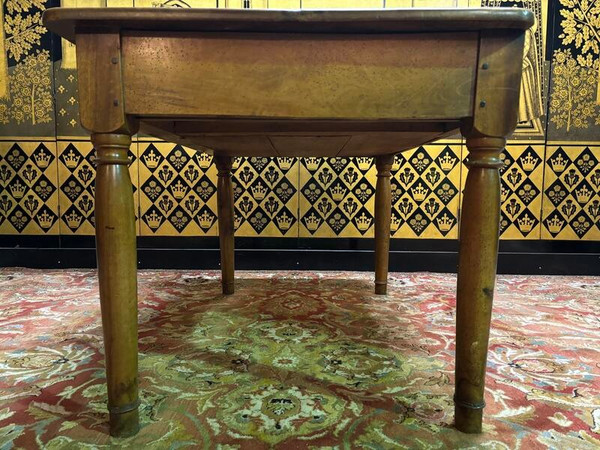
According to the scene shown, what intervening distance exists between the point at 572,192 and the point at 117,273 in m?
2.52

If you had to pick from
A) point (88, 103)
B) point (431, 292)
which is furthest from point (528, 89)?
point (88, 103)

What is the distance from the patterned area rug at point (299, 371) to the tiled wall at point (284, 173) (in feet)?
2.11

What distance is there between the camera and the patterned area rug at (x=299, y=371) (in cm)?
83

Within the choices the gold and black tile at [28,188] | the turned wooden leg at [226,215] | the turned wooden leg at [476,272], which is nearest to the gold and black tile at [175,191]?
the gold and black tile at [28,188]

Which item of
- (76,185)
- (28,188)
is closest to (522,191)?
(76,185)

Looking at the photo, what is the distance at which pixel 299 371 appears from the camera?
1097 millimetres

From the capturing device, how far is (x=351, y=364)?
1.14 metres

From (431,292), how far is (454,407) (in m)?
1.09

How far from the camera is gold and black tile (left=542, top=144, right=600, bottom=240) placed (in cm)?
239

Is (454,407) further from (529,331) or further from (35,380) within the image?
(35,380)

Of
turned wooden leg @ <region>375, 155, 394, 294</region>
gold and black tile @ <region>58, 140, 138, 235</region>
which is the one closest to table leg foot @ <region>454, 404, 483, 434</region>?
turned wooden leg @ <region>375, 155, 394, 294</region>

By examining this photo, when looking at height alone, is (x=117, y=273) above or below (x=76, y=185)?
below

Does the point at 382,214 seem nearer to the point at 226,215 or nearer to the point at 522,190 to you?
the point at 226,215

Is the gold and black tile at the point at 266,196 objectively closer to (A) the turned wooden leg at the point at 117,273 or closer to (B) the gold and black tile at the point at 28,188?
(B) the gold and black tile at the point at 28,188
